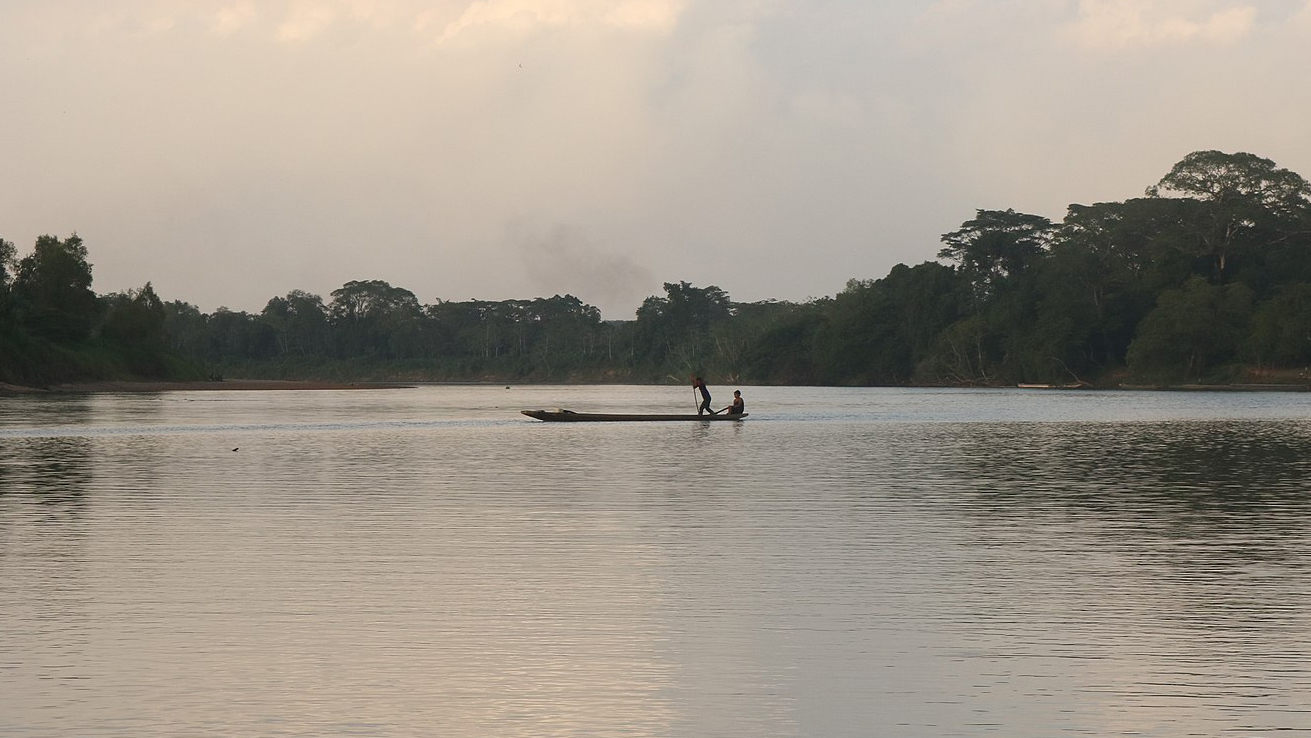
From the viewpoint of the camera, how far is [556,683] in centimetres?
1001

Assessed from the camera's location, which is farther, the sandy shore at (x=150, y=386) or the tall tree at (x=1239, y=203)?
the tall tree at (x=1239, y=203)

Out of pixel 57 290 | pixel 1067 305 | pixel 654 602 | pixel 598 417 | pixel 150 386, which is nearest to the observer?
pixel 654 602

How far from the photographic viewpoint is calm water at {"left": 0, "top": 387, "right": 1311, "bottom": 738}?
9.24m

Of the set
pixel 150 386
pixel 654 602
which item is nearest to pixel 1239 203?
pixel 150 386

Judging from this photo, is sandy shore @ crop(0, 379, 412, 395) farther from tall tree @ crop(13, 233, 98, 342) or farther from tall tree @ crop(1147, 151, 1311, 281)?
tall tree @ crop(1147, 151, 1311, 281)

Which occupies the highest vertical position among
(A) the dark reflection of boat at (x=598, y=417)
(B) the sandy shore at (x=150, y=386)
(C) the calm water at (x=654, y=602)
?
(B) the sandy shore at (x=150, y=386)

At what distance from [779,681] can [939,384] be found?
156366 mm

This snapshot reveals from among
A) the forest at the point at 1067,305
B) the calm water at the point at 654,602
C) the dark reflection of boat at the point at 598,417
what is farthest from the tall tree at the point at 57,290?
the calm water at the point at 654,602

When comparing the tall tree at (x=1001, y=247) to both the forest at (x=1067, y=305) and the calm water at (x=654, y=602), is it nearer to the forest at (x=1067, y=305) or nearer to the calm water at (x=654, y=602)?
the forest at (x=1067, y=305)

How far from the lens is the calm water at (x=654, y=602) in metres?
9.24

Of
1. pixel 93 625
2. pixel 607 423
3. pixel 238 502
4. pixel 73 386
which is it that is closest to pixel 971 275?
pixel 73 386

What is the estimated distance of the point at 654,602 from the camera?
1356 cm

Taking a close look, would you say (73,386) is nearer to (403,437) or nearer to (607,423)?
(607,423)

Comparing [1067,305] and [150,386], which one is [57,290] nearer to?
[150,386]
